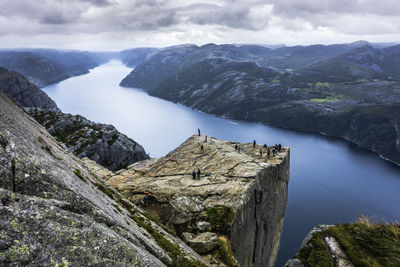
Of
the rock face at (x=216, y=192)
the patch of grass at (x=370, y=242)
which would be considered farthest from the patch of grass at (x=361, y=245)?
the rock face at (x=216, y=192)

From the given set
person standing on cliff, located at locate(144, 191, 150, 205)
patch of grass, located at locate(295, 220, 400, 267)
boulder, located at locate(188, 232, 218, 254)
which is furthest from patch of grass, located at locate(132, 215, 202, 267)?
patch of grass, located at locate(295, 220, 400, 267)

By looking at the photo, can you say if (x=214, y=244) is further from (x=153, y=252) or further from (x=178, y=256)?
(x=153, y=252)

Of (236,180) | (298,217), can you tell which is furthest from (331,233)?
(298,217)

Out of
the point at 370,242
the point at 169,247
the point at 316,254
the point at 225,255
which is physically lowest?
the point at 225,255

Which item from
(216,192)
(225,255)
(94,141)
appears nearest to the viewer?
(225,255)

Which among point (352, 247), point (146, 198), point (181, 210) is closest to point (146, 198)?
point (146, 198)

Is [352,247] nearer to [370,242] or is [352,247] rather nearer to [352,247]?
[352,247]
